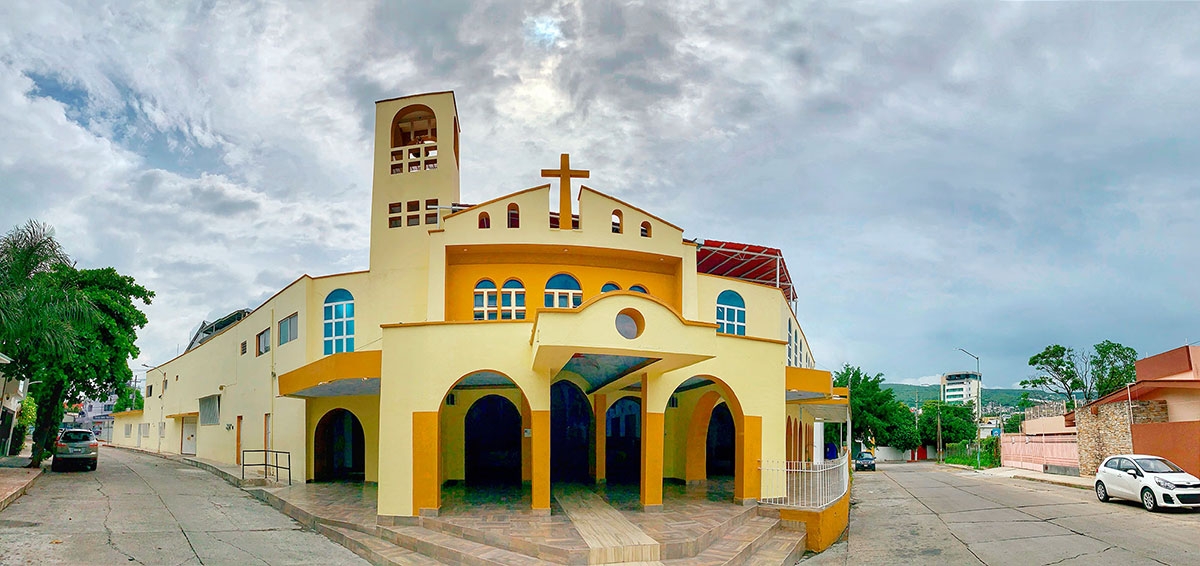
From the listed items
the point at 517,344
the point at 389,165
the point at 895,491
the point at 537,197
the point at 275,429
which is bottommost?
the point at 895,491

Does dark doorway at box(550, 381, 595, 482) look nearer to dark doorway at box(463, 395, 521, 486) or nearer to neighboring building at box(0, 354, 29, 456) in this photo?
dark doorway at box(463, 395, 521, 486)

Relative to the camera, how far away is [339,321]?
70.3 ft

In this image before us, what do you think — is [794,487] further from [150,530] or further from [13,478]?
[13,478]

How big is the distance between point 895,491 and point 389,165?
1888cm

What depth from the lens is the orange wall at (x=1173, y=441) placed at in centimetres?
2248

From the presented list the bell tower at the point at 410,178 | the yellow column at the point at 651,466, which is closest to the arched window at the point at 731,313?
the yellow column at the point at 651,466

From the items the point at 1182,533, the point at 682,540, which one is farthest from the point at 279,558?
the point at 1182,533

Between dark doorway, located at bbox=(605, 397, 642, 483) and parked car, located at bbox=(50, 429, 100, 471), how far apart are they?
1593 cm

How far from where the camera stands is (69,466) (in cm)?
2509

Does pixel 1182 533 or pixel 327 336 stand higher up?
pixel 327 336

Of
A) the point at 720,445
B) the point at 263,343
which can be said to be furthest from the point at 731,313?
the point at 263,343

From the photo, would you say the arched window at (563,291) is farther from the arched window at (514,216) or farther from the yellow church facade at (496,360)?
the arched window at (514,216)

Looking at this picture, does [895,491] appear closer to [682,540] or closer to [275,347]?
[682,540]

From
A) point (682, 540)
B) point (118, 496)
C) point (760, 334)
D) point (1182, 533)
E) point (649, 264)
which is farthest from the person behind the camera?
point (760, 334)
